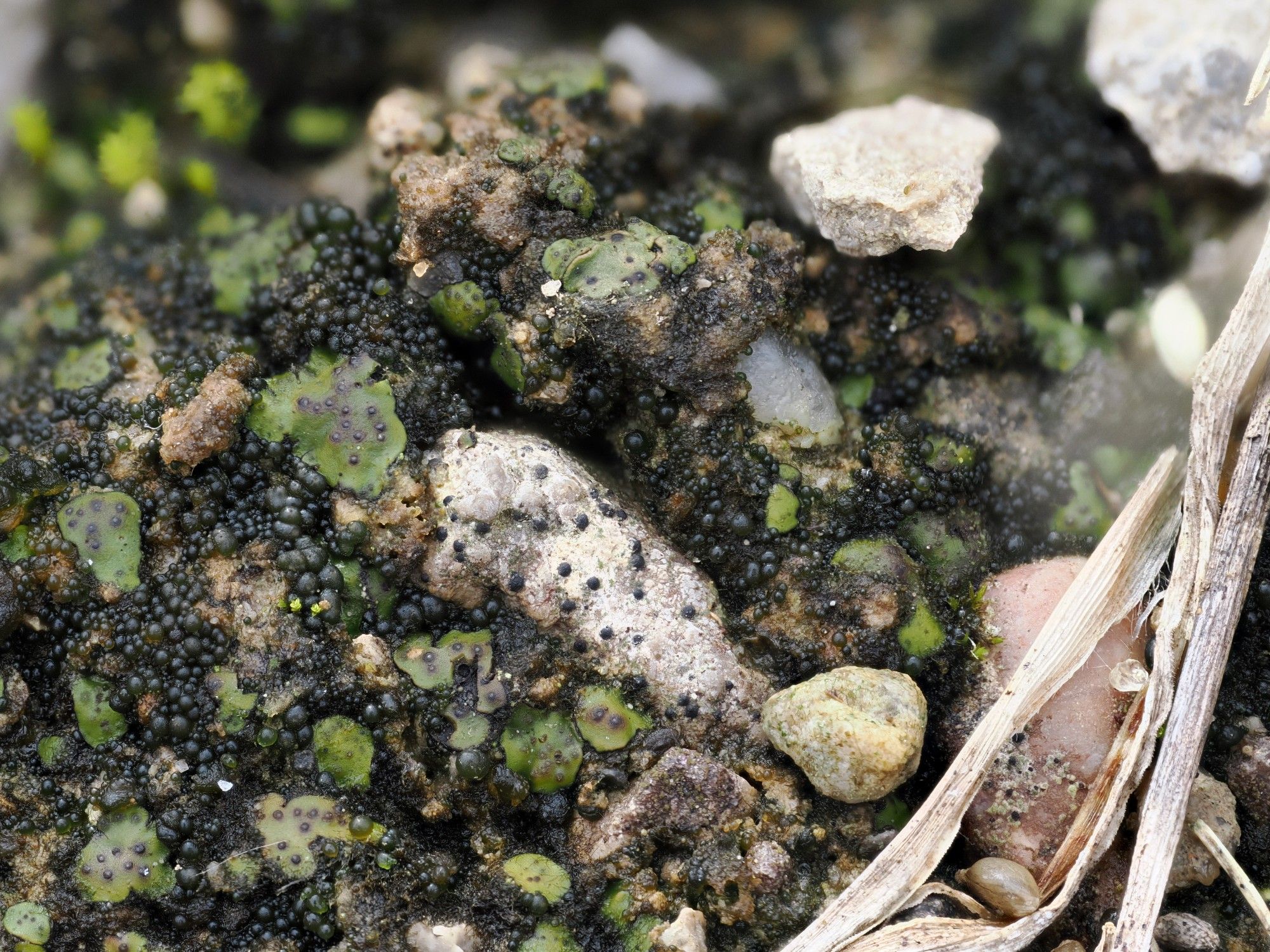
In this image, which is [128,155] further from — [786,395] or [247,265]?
[786,395]

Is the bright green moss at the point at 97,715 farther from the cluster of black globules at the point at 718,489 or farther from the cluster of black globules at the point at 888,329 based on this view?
the cluster of black globules at the point at 888,329

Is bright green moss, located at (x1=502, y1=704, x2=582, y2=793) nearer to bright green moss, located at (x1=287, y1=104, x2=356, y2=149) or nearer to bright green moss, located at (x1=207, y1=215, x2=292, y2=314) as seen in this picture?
bright green moss, located at (x1=207, y1=215, x2=292, y2=314)

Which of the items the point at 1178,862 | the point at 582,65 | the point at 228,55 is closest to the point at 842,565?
the point at 1178,862

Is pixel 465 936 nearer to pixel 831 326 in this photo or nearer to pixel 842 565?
pixel 842 565

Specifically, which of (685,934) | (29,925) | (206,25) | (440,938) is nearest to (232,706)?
(29,925)

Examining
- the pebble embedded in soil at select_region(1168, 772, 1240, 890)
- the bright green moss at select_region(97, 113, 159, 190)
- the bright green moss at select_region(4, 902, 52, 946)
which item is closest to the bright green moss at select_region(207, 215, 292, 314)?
the bright green moss at select_region(97, 113, 159, 190)

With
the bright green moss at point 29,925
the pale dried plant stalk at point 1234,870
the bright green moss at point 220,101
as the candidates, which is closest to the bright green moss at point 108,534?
the bright green moss at point 29,925
